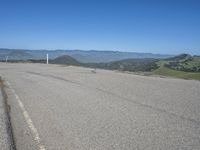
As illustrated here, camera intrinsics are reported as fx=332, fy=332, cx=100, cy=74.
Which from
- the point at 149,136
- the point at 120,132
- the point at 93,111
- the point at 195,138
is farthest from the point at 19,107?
the point at 195,138

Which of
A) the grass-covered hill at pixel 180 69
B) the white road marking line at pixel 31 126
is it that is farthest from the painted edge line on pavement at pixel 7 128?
the grass-covered hill at pixel 180 69

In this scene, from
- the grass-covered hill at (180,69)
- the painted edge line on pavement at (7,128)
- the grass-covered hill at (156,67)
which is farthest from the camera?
the grass-covered hill at (156,67)

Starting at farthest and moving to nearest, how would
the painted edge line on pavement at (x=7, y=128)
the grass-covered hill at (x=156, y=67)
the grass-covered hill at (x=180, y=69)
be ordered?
the grass-covered hill at (x=156, y=67) → the grass-covered hill at (x=180, y=69) → the painted edge line on pavement at (x=7, y=128)

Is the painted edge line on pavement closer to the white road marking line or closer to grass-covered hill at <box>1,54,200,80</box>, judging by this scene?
the white road marking line

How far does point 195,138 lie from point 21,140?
10.4 feet

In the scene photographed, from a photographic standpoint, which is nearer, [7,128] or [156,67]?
[7,128]

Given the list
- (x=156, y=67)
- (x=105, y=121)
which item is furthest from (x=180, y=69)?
(x=105, y=121)

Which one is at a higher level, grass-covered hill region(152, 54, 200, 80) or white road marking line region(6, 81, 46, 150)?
white road marking line region(6, 81, 46, 150)

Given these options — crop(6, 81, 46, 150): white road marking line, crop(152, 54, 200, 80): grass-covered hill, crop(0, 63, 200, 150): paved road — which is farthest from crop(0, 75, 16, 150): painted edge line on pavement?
crop(152, 54, 200, 80): grass-covered hill

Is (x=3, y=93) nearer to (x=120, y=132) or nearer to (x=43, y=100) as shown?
(x=43, y=100)

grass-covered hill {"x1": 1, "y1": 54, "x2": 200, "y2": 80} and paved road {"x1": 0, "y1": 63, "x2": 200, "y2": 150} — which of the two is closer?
paved road {"x1": 0, "y1": 63, "x2": 200, "y2": 150}

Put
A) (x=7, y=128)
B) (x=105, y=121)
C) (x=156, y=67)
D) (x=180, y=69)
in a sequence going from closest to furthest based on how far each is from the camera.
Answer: (x=7, y=128), (x=105, y=121), (x=156, y=67), (x=180, y=69)

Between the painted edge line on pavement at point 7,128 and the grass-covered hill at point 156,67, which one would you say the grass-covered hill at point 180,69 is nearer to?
the grass-covered hill at point 156,67

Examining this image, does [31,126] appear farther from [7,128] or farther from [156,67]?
[156,67]
